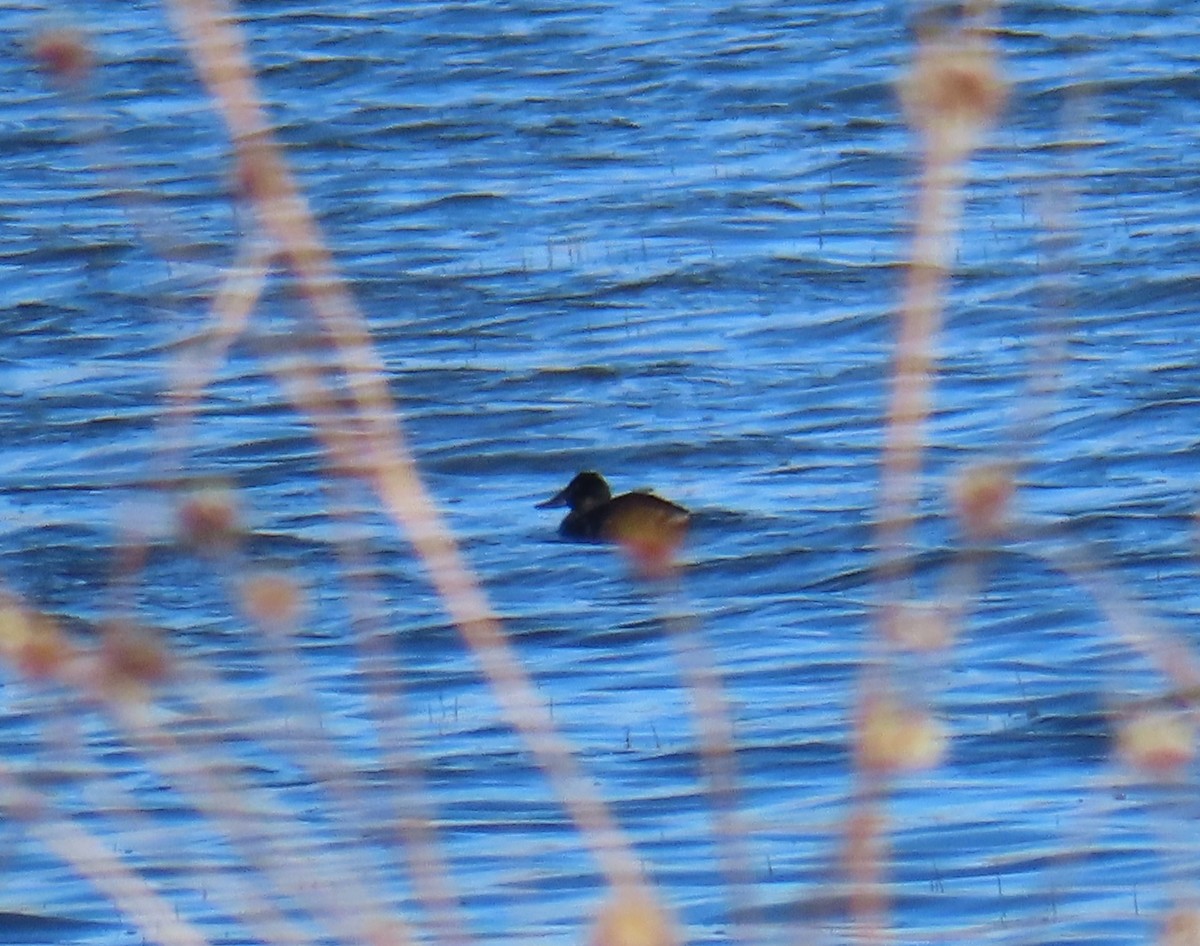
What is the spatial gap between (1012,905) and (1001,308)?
8.55m

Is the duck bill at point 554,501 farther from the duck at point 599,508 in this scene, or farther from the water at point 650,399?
the water at point 650,399

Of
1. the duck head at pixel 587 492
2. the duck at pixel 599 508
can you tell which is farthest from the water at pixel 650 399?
the duck head at pixel 587 492

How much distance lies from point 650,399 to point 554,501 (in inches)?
85.2

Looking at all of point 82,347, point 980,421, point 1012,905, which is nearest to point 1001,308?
point 980,421

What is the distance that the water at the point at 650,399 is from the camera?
6164 millimetres

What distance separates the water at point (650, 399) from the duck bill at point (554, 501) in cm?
12

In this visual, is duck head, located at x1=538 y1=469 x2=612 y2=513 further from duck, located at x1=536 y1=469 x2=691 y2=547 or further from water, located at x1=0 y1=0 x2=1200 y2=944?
water, located at x1=0 y1=0 x2=1200 y2=944

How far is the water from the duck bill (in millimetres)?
121

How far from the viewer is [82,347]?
47.2 ft

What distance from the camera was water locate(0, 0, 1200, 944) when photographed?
616 cm

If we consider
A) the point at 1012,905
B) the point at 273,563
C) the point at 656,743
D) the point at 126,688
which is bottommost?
the point at 273,563

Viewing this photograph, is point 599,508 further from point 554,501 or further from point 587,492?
point 554,501

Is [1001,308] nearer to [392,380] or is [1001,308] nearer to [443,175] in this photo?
[392,380]

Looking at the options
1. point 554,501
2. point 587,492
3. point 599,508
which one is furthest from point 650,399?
point 599,508
